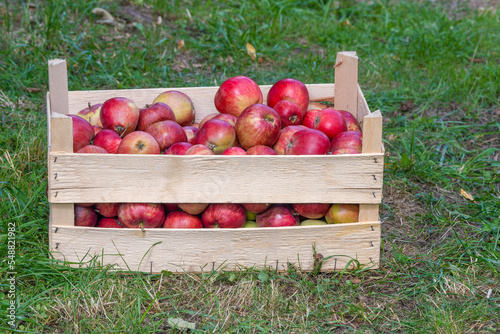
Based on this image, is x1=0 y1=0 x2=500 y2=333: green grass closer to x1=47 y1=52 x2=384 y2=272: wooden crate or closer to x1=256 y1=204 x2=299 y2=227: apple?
x1=47 y1=52 x2=384 y2=272: wooden crate

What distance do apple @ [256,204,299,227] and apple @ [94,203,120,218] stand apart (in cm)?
67

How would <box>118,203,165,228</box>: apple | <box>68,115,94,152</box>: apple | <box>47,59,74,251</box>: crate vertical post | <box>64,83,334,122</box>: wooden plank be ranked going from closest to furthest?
1. <box>47,59,74,251</box>: crate vertical post
2. <box>118,203,165,228</box>: apple
3. <box>68,115,94,152</box>: apple
4. <box>64,83,334,122</box>: wooden plank

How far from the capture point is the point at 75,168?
235 cm

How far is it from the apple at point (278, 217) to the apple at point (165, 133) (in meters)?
0.60

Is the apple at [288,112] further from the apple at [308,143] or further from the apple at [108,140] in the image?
the apple at [108,140]

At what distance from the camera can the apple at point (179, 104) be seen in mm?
3123

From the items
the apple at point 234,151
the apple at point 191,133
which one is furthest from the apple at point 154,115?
the apple at point 234,151

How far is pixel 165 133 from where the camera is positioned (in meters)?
2.77

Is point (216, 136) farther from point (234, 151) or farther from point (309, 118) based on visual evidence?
point (309, 118)

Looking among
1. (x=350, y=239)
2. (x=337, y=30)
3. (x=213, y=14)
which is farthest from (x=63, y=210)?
(x=337, y=30)

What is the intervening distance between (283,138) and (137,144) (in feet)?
2.45

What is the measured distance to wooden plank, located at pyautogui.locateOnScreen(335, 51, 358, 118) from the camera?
10.3ft

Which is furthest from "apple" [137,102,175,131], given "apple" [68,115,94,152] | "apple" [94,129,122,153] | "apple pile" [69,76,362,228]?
"apple" [68,115,94,152]

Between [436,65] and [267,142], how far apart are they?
2801 millimetres
